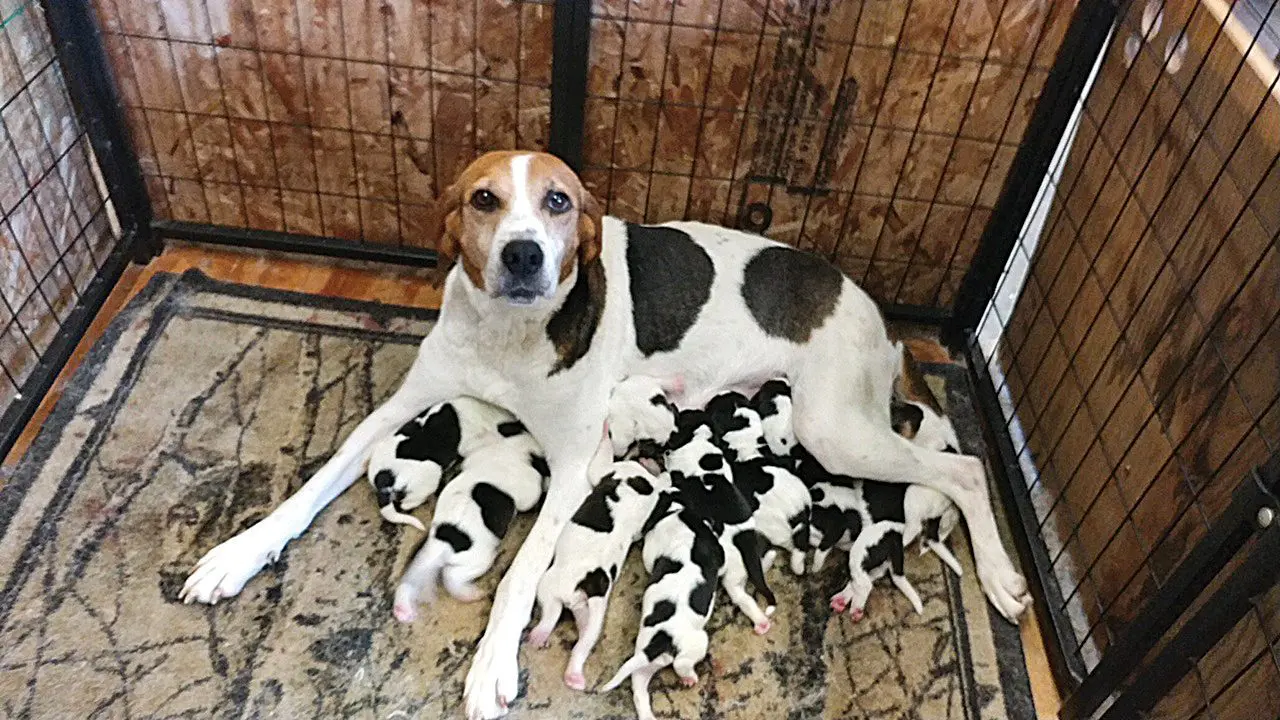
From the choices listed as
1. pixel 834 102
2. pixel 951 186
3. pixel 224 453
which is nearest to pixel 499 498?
pixel 224 453

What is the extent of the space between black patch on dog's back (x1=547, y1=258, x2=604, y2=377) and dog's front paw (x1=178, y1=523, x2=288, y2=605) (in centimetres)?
83

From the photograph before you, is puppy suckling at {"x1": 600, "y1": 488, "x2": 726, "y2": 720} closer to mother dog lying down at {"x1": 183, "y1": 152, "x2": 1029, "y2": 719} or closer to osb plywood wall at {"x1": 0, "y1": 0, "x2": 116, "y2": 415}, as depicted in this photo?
mother dog lying down at {"x1": 183, "y1": 152, "x2": 1029, "y2": 719}

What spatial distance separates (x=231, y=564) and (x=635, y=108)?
5.72ft

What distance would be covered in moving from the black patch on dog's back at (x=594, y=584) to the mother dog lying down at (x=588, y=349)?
0.52 feet

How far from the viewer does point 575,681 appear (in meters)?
2.36

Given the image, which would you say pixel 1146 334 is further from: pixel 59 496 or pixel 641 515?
pixel 59 496

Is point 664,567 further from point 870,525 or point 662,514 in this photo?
point 870,525

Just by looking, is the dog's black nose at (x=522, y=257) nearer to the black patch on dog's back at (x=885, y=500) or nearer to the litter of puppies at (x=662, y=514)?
the litter of puppies at (x=662, y=514)

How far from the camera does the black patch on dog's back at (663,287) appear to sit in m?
2.75

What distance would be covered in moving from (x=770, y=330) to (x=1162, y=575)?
1145 mm

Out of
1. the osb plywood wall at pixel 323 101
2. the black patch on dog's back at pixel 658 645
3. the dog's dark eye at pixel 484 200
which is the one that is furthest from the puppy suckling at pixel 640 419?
the osb plywood wall at pixel 323 101

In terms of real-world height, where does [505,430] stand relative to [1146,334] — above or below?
below

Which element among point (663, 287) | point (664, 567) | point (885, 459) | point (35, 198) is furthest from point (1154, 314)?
point (35, 198)

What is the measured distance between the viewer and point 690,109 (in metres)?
3.08
